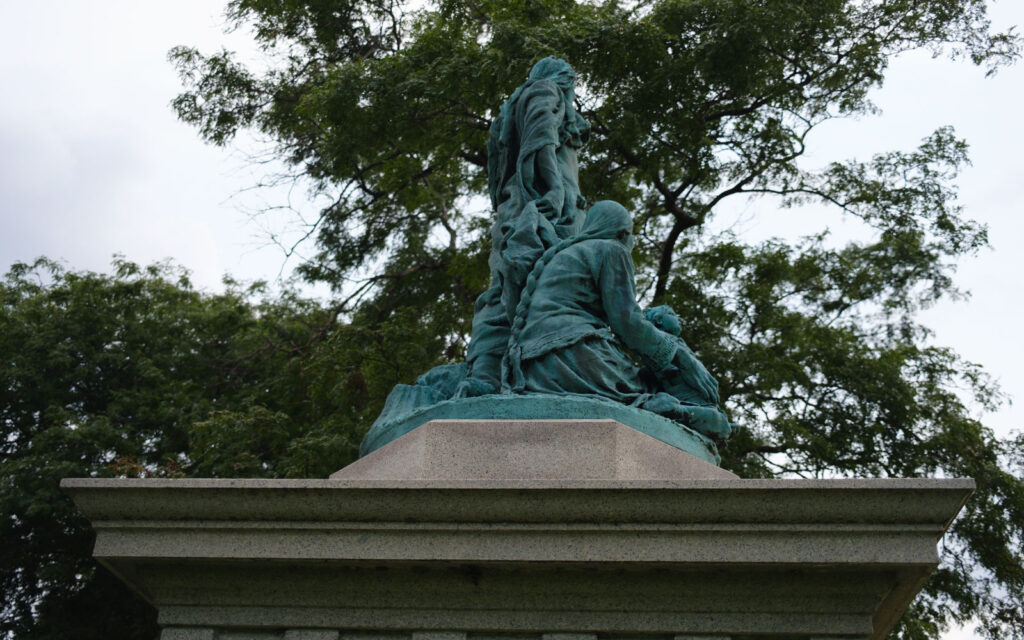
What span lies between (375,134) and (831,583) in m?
10.4

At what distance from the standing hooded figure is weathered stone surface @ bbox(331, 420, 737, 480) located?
0.74 metres

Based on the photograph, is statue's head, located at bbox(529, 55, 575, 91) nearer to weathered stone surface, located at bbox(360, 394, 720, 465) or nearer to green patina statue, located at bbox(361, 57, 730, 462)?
green patina statue, located at bbox(361, 57, 730, 462)

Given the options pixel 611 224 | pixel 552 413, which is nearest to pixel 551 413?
pixel 552 413

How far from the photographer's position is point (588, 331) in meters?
5.59

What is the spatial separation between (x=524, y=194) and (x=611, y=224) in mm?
951

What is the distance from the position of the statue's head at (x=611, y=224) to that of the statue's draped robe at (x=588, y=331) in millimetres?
95

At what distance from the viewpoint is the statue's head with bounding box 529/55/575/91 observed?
739cm

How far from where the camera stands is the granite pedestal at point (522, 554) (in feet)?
13.6

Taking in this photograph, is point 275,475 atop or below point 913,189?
below

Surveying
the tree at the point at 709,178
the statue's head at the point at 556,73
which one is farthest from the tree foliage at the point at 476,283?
the statue's head at the point at 556,73

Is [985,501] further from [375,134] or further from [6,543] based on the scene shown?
[6,543]

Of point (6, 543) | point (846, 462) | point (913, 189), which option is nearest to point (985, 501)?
point (846, 462)

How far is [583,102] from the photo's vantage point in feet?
45.1

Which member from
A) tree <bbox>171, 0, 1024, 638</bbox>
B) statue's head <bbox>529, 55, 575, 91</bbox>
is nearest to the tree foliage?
tree <bbox>171, 0, 1024, 638</bbox>
